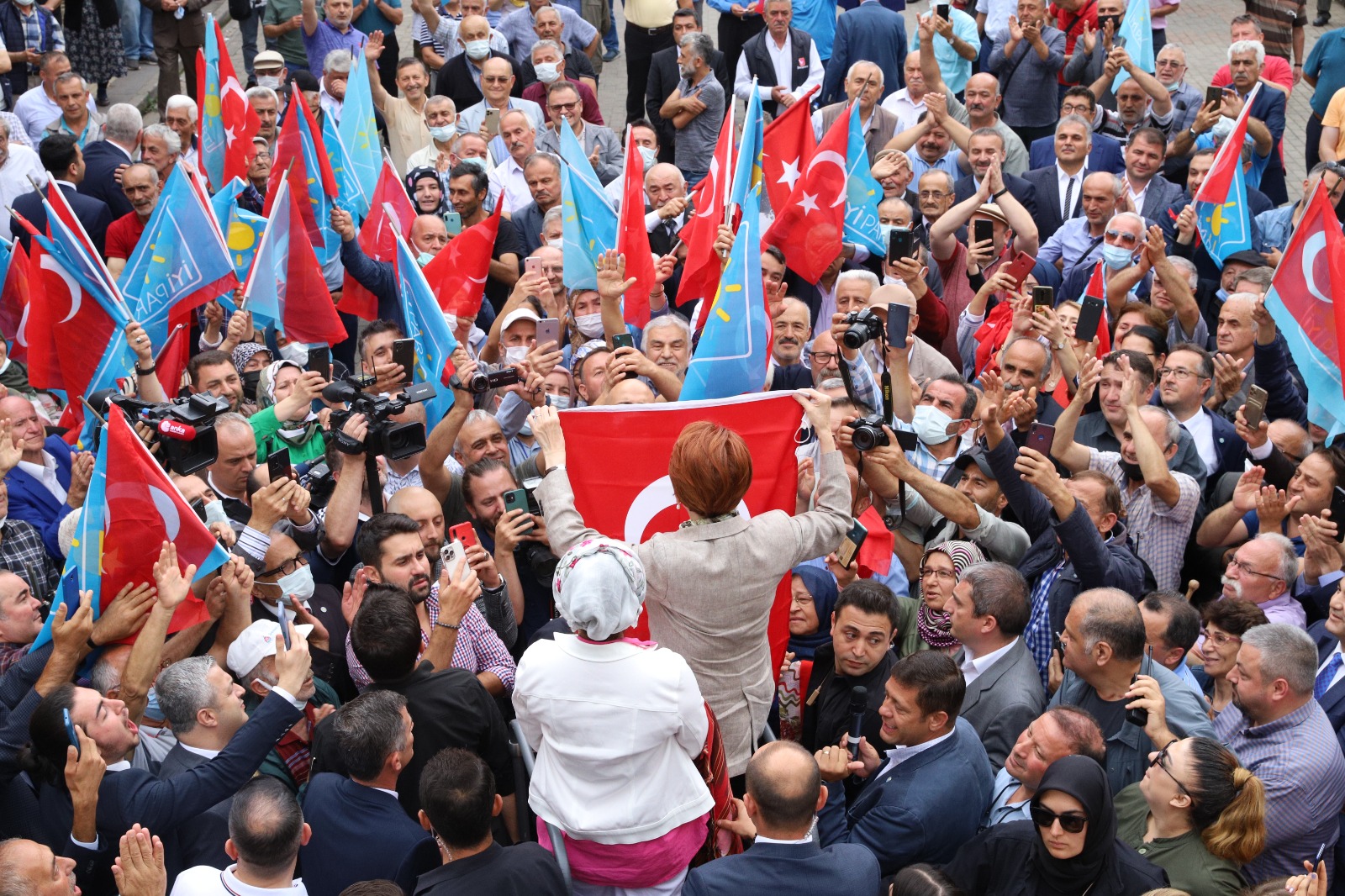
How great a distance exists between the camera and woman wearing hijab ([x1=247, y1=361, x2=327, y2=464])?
272 inches

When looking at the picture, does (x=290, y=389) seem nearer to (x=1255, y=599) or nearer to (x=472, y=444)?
(x=472, y=444)

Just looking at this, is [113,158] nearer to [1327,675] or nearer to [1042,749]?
[1042,749]

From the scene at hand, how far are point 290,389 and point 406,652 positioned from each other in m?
3.22

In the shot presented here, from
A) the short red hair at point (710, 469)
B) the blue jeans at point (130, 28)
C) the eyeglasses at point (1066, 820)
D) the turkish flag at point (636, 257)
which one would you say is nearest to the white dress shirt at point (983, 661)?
the eyeglasses at point (1066, 820)

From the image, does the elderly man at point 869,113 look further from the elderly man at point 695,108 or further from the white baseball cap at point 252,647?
the white baseball cap at point 252,647

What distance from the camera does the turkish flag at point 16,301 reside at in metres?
8.13

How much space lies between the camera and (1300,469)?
6.49 m

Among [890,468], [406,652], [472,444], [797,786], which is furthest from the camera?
[472,444]

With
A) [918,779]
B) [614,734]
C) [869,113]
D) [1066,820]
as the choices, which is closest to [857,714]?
[918,779]

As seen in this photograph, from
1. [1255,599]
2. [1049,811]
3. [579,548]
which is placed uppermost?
[579,548]

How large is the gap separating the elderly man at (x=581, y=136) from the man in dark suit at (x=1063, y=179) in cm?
357

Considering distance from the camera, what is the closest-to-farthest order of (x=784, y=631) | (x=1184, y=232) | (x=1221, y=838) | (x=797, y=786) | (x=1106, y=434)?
1. (x=797, y=786)
2. (x=1221, y=838)
3. (x=784, y=631)
4. (x=1106, y=434)
5. (x=1184, y=232)

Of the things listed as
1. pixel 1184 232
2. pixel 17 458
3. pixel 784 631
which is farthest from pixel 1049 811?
pixel 1184 232

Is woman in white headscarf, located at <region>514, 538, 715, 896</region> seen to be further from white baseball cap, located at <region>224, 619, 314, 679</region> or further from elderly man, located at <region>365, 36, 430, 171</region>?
elderly man, located at <region>365, 36, 430, 171</region>
